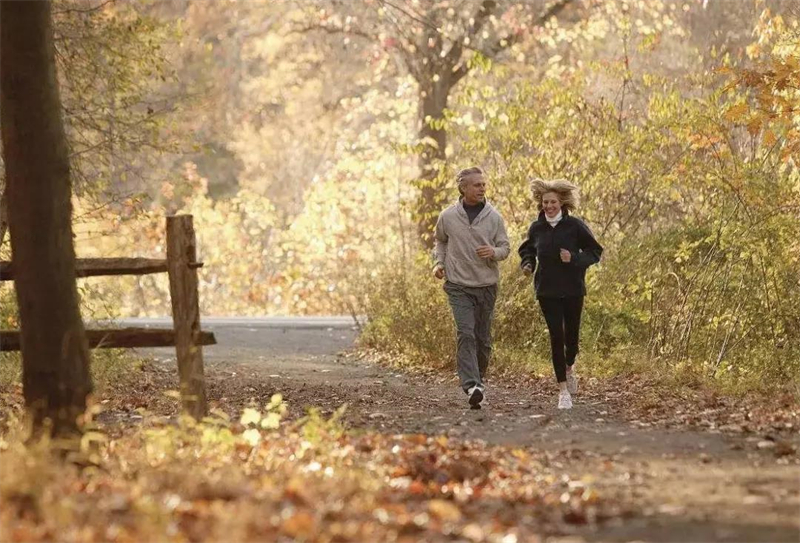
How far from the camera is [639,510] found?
7367 mm

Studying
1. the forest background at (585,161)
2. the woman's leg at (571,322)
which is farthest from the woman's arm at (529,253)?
the forest background at (585,161)

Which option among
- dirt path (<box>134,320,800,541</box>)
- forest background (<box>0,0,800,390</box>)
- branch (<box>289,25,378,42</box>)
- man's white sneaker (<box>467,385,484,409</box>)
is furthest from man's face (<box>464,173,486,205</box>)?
branch (<box>289,25,378,42</box>)

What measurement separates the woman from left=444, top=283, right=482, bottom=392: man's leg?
57cm

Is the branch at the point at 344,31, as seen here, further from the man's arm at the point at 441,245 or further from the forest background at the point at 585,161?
the man's arm at the point at 441,245

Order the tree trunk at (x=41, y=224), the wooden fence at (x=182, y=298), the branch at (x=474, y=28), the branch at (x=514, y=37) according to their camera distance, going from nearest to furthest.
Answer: the tree trunk at (x=41, y=224) → the wooden fence at (x=182, y=298) → the branch at (x=474, y=28) → the branch at (x=514, y=37)

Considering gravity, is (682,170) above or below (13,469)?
above

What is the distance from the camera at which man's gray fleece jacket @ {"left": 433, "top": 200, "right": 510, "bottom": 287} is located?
42.0ft

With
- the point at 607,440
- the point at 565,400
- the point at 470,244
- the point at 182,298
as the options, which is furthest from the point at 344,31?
the point at 607,440

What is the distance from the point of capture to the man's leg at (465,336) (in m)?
12.7

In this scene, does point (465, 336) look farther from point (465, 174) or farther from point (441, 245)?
point (465, 174)

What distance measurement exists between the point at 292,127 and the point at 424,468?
3818 cm

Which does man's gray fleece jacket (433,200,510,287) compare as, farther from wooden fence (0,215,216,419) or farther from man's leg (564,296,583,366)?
wooden fence (0,215,216,419)

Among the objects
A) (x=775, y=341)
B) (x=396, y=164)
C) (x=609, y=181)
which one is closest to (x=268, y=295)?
(x=396, y=164)

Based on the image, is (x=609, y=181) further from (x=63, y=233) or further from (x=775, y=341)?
(x=63, y=233)
